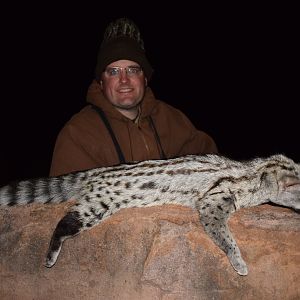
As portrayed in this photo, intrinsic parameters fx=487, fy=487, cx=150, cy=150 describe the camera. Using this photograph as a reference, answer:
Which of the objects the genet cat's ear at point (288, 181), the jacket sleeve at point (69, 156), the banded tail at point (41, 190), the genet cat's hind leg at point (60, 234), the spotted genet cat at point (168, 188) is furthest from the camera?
the jacket sleeve at point (69, 156)

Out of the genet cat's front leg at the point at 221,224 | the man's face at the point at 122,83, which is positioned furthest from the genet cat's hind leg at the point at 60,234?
the man's face at the point at 122,83

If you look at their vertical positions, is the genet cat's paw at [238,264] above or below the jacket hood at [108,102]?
below

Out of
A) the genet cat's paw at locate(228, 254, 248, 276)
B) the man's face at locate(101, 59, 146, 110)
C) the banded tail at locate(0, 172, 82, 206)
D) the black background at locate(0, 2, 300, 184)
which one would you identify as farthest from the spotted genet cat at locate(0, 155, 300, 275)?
the black background at locate(0, 2, 300, 184)

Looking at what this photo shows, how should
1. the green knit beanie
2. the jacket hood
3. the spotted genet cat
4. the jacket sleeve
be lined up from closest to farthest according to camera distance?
the spotted genet cat → the jacket sleeve → the green knit beanie → the jacket hood

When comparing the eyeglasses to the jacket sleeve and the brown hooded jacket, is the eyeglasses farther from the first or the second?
the jacket sleeve

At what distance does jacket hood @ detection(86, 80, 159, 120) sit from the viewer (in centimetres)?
507

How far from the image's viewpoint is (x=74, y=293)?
3479mm

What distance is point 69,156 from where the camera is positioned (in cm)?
473

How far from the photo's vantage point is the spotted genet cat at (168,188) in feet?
11.9

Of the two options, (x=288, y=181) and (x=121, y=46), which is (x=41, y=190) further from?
(x=288, y=181)

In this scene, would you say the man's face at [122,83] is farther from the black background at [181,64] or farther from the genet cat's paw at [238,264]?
the black background at [181,64]

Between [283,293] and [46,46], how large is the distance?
18.5m

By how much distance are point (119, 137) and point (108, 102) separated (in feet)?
1.33

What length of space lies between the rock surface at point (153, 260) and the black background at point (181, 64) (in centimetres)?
1381
